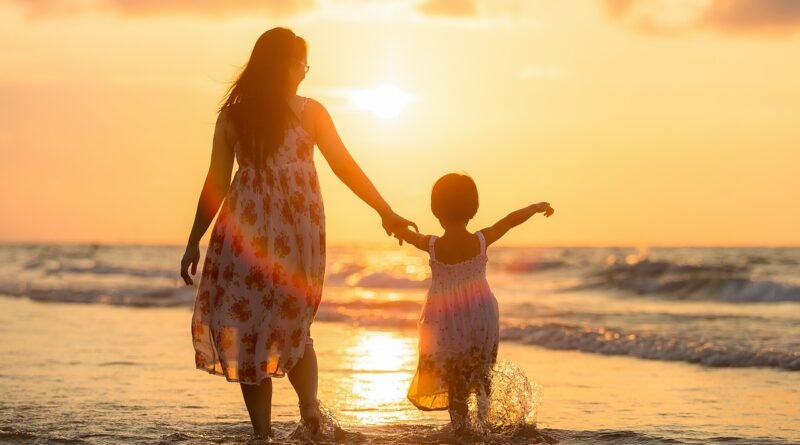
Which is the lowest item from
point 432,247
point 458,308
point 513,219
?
point 458,308

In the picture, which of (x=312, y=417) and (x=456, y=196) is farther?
(x=456, y=196)

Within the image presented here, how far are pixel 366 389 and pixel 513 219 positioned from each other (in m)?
→ 3.06

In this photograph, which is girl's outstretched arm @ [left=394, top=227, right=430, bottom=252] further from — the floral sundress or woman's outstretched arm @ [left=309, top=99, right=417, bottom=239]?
the floral sundress

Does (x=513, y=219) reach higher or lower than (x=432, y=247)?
higher

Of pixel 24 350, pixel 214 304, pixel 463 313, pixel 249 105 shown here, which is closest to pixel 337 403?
pixel 463 313

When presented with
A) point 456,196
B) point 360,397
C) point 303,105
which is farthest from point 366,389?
point 303,105

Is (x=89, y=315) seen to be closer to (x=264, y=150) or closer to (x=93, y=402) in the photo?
(x=93, y=402)

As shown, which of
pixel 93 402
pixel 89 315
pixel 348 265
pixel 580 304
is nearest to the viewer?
pixel 93 402

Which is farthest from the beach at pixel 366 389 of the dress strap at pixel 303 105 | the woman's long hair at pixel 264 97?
the dress strap at pixel 303 105

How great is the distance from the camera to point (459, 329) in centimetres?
570

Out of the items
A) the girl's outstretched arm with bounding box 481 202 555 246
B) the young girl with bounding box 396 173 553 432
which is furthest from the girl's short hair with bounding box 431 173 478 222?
the girl's outstretched arm with bounding box 481 202 555 246

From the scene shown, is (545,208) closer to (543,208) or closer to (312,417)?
(543,208)

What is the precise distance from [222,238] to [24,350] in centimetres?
612

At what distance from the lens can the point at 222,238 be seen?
5.12 m
